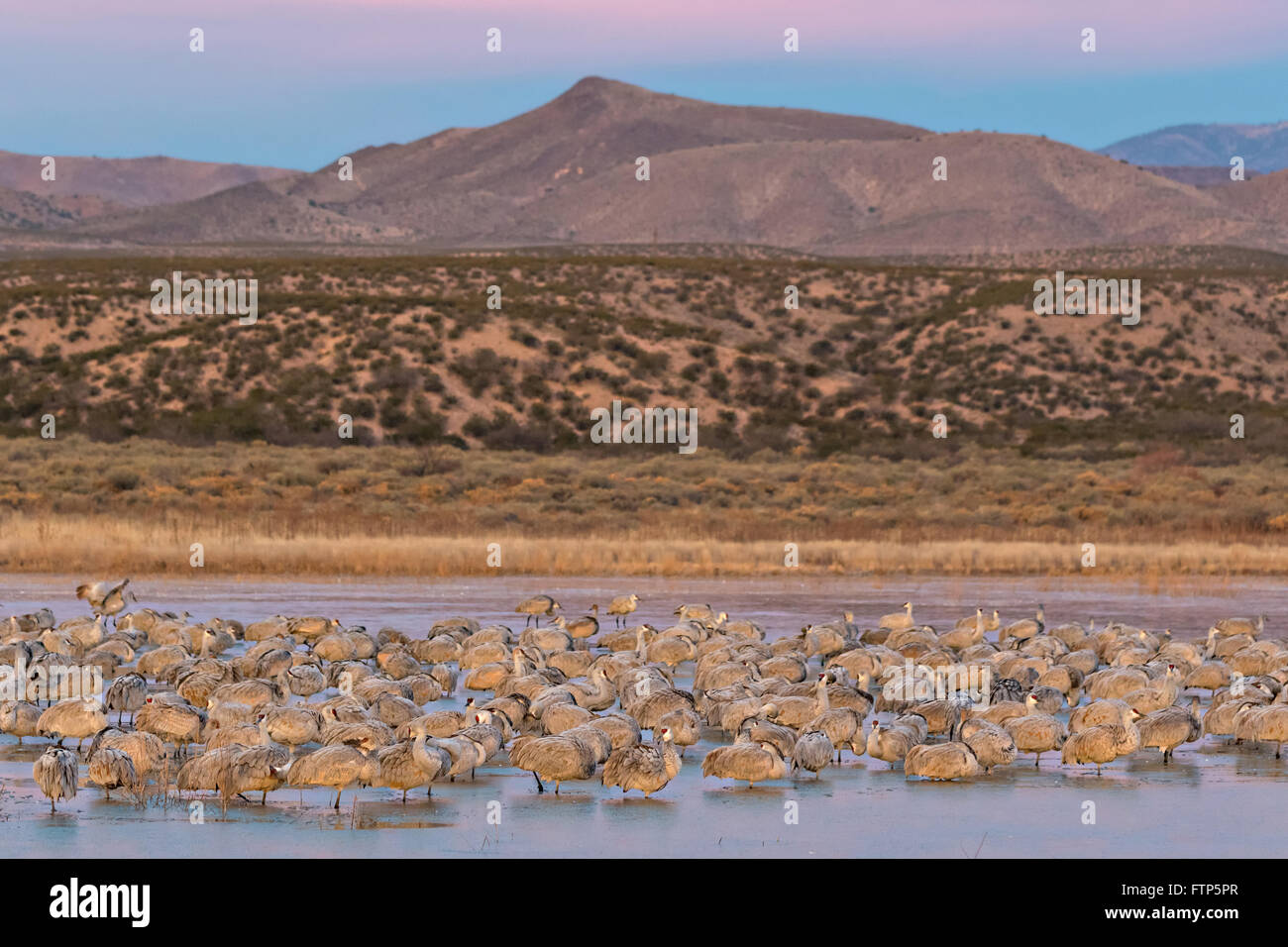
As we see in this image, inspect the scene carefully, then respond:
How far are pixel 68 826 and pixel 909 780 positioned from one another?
644 centimetres

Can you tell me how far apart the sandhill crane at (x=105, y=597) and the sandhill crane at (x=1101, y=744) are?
1391 cm

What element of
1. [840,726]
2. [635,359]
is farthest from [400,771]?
[635,359]

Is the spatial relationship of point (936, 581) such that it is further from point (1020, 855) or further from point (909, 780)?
point (1020, 855)

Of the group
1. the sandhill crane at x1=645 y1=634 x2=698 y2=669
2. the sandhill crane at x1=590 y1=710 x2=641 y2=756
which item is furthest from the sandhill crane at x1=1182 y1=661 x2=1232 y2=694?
the sandhill crane at x1=590 y1=710 x2=641 y2=756

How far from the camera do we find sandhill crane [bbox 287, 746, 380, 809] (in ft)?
41.7

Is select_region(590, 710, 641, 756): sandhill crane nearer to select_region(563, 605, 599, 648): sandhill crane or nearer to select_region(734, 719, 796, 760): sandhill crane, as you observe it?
select_region(734, 719, 796, 760): sandhill crane

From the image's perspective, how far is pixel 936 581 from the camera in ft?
104

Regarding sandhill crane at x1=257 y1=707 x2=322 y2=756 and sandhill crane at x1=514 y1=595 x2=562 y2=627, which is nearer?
sandhill crane at x1=257 y1=707 x2=322 y2=756

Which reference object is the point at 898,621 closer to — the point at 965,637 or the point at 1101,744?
the point at 965,637

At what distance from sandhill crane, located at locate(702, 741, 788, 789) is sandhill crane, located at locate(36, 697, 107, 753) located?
524cm

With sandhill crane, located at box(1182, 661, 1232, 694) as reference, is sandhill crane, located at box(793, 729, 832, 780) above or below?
above

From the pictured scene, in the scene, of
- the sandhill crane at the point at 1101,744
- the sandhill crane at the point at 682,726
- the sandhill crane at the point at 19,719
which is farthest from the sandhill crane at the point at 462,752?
the sandhill crane at the point at 1101,744

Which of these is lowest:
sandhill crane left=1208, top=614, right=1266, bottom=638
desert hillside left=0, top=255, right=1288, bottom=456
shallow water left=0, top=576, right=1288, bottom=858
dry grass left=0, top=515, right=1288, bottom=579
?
dry grass left=0, top=515, right=1288, bottom=579

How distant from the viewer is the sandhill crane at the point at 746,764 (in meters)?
13.5
